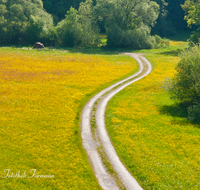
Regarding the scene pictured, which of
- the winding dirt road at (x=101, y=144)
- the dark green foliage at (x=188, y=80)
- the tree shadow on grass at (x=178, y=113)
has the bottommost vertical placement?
the winding dirt road at (x=101, y=144)

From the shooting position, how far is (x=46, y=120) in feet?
100.0

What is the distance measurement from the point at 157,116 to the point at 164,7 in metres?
137

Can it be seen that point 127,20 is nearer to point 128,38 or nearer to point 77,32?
point 128,38

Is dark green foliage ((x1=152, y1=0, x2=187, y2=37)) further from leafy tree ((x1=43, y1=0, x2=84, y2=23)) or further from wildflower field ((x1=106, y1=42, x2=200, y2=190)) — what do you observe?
wildflower field ((x1=106, y1=42, x2=200, y2=190))

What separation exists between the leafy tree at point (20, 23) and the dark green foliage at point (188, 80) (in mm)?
76685

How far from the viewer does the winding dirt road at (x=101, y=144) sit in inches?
766

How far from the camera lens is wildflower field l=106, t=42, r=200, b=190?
20.1 metres

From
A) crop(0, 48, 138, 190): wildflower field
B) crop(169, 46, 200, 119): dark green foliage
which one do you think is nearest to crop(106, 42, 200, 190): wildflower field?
crop(169, 46, 200, 119): dark green foliage

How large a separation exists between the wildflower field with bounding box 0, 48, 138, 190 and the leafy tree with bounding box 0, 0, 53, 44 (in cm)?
3860

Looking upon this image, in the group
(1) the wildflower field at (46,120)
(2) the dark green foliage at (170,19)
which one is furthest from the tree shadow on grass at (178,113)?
(2) the dark green foliage at (170,19)

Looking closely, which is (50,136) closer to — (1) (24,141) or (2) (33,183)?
(1) (24,141)

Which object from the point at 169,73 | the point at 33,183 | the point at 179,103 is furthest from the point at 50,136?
the point at 169,73

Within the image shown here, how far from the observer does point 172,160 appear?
22.3 metres

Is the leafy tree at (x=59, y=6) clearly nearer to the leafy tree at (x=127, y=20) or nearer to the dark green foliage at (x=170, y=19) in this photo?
the leafy tree at (x=127, y=20)
